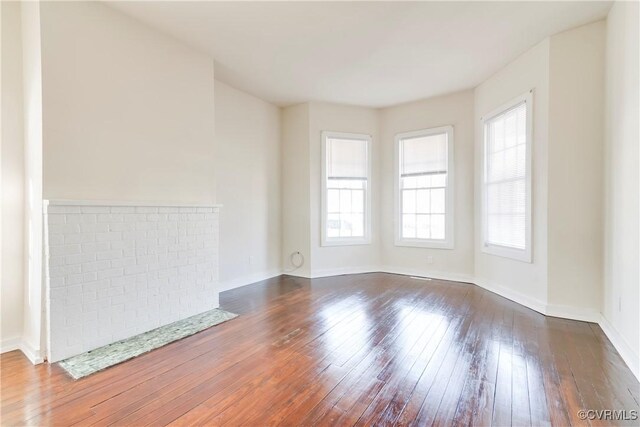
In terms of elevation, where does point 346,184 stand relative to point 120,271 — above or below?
above

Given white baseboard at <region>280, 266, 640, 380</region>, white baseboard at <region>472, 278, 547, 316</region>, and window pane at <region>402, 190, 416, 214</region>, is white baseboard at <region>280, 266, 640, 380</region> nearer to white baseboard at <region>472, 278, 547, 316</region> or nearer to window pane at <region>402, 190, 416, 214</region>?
white baseboard at <region>472, 278, 547, 316</region>

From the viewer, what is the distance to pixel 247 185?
4762 millimetres

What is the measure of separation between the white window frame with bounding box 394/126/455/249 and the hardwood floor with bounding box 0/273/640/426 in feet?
5.87

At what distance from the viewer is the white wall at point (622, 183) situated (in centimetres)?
226

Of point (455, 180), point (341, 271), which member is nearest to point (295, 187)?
point (341, 271)

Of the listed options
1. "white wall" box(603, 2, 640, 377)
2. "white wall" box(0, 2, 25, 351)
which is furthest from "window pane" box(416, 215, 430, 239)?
"white wall" box(0, 2, 25, 351)

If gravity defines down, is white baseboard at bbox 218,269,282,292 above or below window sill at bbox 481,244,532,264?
below

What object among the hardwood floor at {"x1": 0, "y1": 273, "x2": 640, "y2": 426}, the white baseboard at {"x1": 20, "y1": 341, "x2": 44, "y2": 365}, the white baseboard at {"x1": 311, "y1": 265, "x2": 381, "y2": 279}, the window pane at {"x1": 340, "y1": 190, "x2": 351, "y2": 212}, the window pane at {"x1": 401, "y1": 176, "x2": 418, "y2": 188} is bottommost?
the hardwood floor at {"x1": 0, "y1": 273, "x2": 640, "y2": 426}

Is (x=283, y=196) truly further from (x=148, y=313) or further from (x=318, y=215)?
(x=148, y=313)

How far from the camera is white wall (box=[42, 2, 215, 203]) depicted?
2393 millimetres

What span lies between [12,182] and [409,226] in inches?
201

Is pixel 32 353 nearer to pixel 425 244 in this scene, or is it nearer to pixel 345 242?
pixel 345 242

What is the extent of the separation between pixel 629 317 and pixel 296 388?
104 inches

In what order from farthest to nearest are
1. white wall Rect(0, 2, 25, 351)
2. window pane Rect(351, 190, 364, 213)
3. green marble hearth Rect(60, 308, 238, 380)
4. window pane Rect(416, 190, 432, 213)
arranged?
window pane Rect(351, 190, 364, 213), window pane Rect(416, 190, 432, 213), white wall Rect(0, 2, 25, 351), green marble hearth Rect(60, 308, 238, 380)
